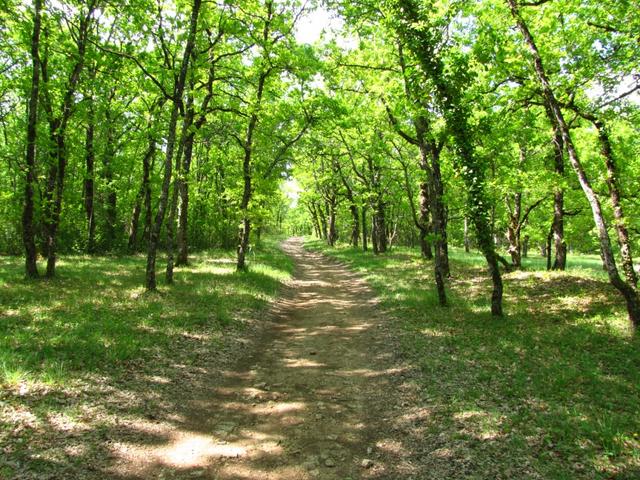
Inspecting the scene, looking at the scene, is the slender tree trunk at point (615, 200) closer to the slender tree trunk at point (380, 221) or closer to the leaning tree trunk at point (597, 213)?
the leaning tree trunk at point (597, 213)

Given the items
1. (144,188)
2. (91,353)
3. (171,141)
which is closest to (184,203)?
(171,141)

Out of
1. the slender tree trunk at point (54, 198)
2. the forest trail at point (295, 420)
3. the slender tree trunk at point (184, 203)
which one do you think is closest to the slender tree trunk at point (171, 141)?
the slender tree trunk at point (184, 203)

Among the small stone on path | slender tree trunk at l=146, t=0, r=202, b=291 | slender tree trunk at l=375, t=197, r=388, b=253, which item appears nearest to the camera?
the small stone on path

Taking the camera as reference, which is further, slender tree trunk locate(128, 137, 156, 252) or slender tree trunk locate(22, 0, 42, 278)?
slender tree trunk locate(128, 137, 156, 252)

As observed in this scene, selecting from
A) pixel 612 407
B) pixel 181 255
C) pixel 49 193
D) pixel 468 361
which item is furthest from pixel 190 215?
pixel 612 407

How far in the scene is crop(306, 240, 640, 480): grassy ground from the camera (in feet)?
16.3

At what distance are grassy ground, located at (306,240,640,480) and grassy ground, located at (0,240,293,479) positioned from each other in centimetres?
487

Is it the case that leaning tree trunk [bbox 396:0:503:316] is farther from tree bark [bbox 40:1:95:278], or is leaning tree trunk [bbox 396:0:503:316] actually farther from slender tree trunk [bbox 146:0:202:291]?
tree bark [bbox 40:1:95:278]

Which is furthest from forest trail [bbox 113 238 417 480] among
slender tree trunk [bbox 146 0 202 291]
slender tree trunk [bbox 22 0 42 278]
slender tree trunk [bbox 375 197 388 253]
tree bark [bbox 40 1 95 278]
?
slender tree trunk [bbox 375 197 388 253]

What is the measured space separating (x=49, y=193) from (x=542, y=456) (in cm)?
1674

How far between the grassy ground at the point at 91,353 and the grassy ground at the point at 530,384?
16.0 feet

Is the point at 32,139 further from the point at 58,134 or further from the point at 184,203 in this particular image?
the point at 184,203

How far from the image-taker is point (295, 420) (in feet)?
20.1

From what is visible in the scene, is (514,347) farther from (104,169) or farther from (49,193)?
(104,169)
